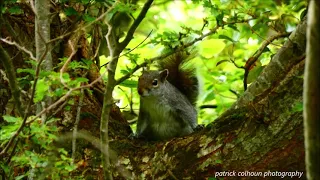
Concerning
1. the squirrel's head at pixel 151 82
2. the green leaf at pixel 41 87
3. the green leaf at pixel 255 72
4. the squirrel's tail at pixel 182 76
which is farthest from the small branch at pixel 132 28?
the squirrel's tail at pixel 182 76

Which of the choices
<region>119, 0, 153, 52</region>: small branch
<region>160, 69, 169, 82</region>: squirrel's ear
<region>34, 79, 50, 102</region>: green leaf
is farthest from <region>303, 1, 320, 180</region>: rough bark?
<region>160, 69, 169, 82</region>: squirrel's ear

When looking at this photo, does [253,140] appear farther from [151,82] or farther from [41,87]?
[151,82]

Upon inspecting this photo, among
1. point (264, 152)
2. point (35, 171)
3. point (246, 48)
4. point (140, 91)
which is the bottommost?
point (35, 171)

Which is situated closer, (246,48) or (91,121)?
(91,121)

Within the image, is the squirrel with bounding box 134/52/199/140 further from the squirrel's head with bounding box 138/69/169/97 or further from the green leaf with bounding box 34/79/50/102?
the green leaf with bounding box 34/79/50/102

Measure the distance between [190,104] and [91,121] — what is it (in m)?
1.29

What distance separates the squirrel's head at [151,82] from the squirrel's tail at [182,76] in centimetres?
27

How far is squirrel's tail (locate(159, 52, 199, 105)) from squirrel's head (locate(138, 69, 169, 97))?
10.8 inches

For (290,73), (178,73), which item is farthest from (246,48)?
(290,73)

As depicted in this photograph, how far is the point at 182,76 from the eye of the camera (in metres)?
4.58

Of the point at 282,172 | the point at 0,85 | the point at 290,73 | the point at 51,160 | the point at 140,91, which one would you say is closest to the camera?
the point at 51,160

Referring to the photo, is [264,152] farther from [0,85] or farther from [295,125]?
[0,85]

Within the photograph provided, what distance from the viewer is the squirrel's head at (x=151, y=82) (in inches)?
156

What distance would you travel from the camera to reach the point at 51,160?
7.07 feet
